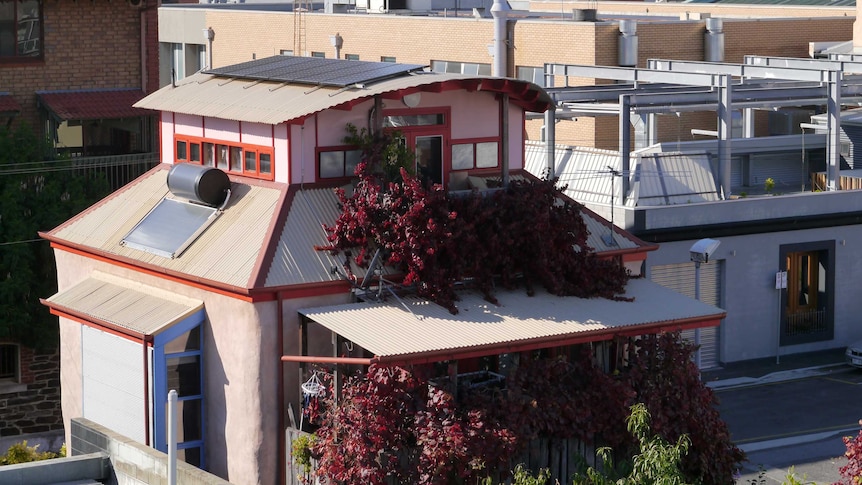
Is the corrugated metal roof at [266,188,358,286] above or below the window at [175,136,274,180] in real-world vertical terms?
below

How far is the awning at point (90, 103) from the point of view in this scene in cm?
3291

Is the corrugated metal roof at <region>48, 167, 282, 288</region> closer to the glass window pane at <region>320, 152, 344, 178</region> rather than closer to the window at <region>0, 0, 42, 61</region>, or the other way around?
the glass window pane at <region>320, 152, 344, 178</region>

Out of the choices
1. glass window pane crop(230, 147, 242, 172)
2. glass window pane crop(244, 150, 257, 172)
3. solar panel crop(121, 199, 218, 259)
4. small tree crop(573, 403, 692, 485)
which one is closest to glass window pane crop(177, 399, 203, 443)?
solar panel crop(121, 199, 218, 259)

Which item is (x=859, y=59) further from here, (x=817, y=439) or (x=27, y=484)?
(x=27, y=484)

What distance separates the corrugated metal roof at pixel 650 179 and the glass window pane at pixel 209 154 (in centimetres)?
1073

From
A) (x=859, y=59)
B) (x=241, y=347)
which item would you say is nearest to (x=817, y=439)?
(x=241, y=347)

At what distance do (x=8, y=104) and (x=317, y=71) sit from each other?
11.9 m

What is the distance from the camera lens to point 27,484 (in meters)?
16.9

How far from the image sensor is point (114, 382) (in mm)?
21859

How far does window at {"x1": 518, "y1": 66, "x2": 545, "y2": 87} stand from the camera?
47812mm

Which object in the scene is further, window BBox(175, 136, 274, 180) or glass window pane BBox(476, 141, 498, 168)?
glass window pane BBox(476, 141, 498, 168)

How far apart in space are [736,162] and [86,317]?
2007cm

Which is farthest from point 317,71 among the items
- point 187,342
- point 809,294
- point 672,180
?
point 809,294

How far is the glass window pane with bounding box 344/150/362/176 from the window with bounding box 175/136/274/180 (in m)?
1.12
